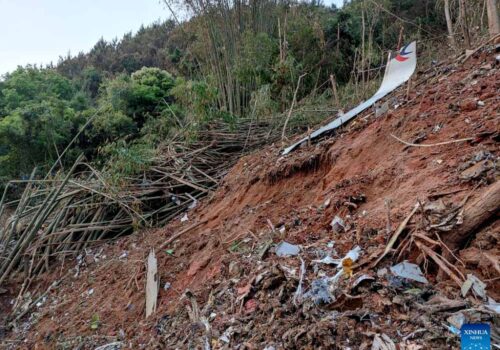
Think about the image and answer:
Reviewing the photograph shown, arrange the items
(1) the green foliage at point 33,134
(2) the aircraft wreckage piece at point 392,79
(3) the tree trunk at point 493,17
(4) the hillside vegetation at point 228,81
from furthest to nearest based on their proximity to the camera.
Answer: (1) the green foliage at point 33,134 → (4) the hillside vegetation at point 228,81 → (2) the aircraft wreckage piece at point 392,79 → (3) the tree trunk at point 493,17

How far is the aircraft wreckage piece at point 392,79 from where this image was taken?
12.1 feet

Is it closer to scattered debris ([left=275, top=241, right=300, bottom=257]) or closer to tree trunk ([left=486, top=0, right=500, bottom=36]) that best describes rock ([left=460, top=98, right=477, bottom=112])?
tree trunk ([left=486, top=0, right=500, bottom=36])

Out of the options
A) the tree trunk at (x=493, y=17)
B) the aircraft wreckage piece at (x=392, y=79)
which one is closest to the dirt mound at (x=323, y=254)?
the aircraft wreckage piece at (x=392, y=79)

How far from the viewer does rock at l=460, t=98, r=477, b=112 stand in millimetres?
2446

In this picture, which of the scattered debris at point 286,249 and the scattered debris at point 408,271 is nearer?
the scattered debris at point 408,271

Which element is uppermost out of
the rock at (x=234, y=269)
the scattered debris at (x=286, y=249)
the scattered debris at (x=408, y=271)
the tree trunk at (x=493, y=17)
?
the tree trunk at (x=493, y=17)

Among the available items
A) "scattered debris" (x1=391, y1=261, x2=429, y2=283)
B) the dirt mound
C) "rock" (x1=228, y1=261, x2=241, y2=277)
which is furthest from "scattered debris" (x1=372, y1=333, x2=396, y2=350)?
"rock" (x1=228, y1=261, x2=241, y2=277)

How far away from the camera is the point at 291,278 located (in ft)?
5.88

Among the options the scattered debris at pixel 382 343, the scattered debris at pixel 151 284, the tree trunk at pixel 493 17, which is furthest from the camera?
the tree trunk at pixel 493 17

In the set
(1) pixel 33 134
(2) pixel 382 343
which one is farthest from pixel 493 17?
(1) pixel 33 134

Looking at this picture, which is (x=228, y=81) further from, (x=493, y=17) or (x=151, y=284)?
(x=151, y=284)

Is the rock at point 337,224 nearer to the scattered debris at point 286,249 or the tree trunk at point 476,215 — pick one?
the scattered debris at point 286,249

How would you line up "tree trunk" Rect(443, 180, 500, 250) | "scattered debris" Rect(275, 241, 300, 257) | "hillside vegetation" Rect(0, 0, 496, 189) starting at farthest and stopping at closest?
"hillside vegetation" Rect(0, 0, 496, 189) → "scattered debris" Rect(275, 241, 300, 257) → "tree trunk" Rect(443, 180, 500, 250)

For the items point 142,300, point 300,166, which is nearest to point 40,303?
point 142,300
